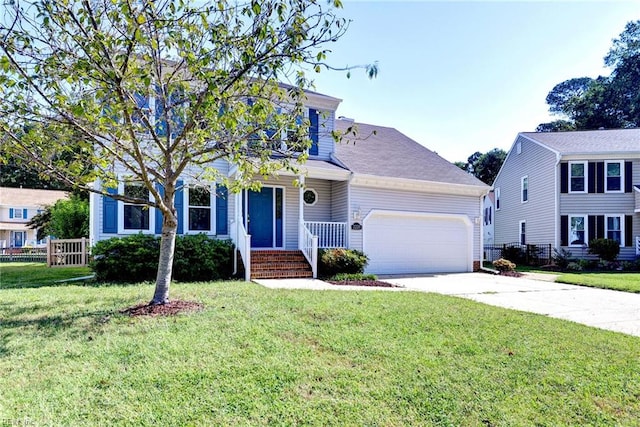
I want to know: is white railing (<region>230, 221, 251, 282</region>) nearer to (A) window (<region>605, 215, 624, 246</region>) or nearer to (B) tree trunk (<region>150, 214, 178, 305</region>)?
(B) tree trunk (<region>150, 214, 178, 305</region>)

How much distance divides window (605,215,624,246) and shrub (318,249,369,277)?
1430 cm

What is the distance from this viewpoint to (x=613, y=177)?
18234 mm

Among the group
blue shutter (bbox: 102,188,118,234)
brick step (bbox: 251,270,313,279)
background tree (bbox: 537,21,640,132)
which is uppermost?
background tree (bbox: 537,21,640,132)

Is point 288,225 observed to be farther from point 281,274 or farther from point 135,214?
point 135,214

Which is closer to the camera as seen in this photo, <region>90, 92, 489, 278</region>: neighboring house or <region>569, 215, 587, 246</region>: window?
<region>90, 92, 489, 278</region>: neighboring house

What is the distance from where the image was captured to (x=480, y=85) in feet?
45.9

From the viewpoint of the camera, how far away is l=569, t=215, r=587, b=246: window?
59.9ft

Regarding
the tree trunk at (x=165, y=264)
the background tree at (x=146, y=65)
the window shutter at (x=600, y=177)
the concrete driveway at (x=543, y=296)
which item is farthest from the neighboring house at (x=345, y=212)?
the window shutter at (x=600, y=177)

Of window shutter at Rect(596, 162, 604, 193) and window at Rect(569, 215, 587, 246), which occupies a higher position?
window shutter at Rect(596, 162, 604, 193)

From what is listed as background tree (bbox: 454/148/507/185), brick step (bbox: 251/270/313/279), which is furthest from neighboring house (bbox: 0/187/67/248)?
Answer: background tree (bbox: 454/148/507/185)

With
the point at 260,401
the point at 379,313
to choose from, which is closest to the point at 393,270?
the point at 379,313

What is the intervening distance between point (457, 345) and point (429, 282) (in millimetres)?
6521

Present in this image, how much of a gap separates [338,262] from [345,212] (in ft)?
6.86

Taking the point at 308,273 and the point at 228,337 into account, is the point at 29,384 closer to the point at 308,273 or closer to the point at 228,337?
the point at 228,337
